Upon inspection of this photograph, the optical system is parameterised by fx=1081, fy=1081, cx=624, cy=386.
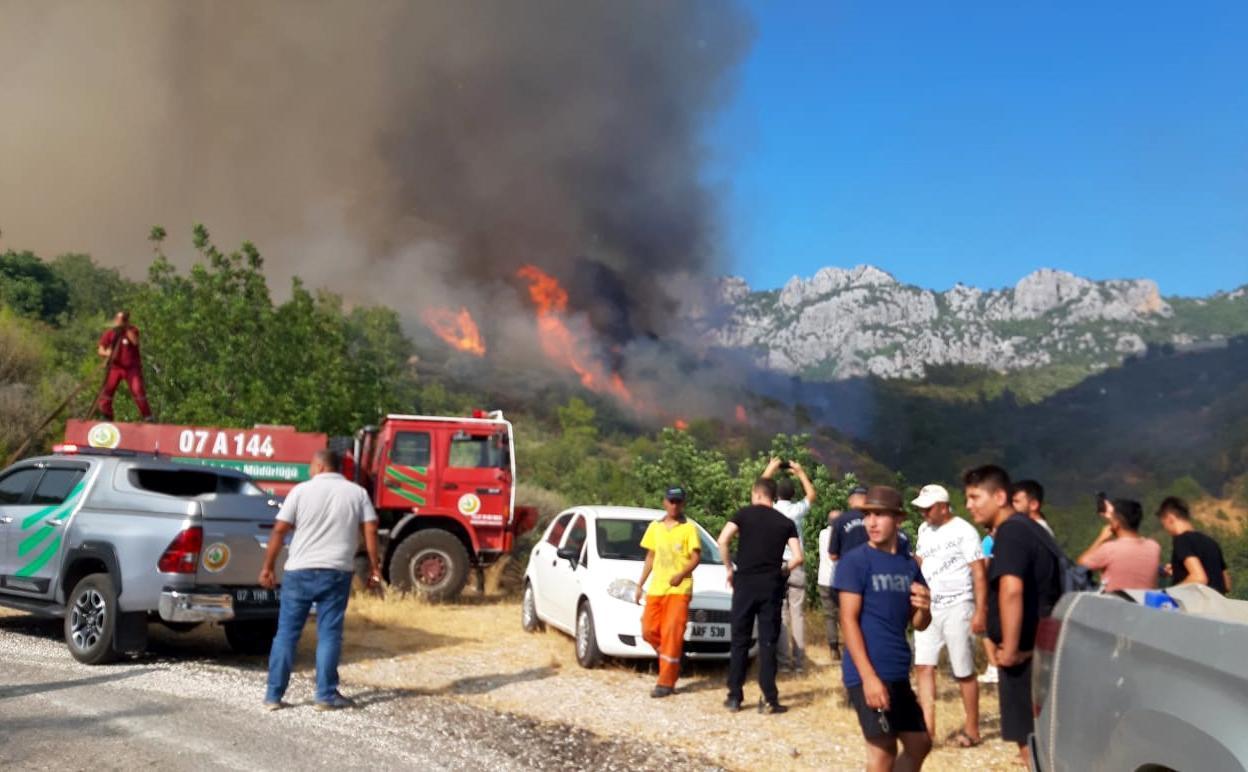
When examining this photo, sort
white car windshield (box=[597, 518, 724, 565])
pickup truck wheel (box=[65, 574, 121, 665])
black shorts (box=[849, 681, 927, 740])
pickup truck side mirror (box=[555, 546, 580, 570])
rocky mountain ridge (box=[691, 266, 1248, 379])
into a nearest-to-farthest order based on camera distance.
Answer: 1. black shorts (box=[849, 681, 927, 740])
2. pickup truck wheel (box=[65, 574, 121, 665])
3. pickup truck side mirror (box=[555, 546, 580, 570])
4. white car windshield (box=[597, 518, 724, 565])
5. rocky mountain ridge (box=[691, 266, 1248, 379])

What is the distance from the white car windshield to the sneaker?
3214 mm

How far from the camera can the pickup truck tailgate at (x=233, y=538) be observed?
26.3 feet

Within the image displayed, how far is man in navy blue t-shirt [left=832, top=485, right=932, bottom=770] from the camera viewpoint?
4348mm

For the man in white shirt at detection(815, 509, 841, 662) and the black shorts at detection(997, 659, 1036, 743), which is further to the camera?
the man in white shirt at detection(815, 509, 841, 662)

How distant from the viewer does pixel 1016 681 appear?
5.02m

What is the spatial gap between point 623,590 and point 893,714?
4.94 metres

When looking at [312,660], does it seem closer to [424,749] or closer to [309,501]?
[309,501]

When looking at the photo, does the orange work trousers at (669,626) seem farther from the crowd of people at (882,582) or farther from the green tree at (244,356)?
the green tree at (244,356)

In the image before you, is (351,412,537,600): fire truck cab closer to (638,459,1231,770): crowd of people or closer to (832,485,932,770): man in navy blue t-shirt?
(638,459,1231,770): crowd of people

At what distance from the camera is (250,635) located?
909cm

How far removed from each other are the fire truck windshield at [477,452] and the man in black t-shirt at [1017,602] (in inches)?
369

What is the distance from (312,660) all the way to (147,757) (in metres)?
3.46

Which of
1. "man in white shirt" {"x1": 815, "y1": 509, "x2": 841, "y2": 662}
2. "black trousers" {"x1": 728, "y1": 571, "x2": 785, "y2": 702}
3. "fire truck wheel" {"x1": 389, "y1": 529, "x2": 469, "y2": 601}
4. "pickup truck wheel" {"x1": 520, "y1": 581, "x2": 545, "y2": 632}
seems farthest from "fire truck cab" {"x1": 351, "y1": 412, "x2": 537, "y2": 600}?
"black trousers" {"x1": 728, "y1": 571, "x2": 785, "y2": 702}

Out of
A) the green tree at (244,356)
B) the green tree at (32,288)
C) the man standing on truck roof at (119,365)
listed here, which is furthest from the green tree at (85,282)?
the man standing on truck roof at (119,365)
